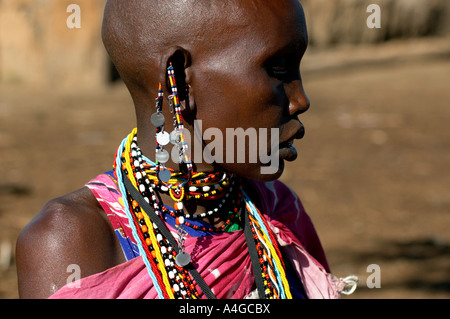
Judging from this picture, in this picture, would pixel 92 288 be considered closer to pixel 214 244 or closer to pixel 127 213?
pixel 127 213

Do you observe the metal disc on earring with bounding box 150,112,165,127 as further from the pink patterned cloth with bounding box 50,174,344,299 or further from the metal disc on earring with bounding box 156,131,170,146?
the pink patterned cloth with bounding box 50,174,344,299

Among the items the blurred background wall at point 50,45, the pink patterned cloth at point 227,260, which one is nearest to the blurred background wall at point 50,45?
the blurred background wall at point 50,45

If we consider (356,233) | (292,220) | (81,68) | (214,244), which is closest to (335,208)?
(356,233)

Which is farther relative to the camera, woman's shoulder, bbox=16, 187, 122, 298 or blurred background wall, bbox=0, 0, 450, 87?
blurred background wall, bbox=0, 0, 450, 87

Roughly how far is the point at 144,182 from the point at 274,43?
0.62 metres

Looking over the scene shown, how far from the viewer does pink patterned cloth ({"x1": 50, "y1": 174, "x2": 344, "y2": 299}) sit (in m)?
1.94

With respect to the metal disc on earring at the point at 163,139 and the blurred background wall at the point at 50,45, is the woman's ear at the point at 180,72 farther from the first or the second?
the blurred background wall at the point at 50,45

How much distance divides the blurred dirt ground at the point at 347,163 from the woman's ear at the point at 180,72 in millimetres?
3004

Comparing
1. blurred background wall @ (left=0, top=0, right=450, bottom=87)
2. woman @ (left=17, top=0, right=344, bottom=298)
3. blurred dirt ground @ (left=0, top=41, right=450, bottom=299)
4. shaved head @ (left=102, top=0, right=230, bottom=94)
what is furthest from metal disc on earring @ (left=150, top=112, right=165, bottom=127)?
blurred background wall @ (left=0, top=0, right=450, bottom=87)

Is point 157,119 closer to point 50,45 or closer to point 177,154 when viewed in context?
point 177,154

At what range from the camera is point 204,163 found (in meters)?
2.11

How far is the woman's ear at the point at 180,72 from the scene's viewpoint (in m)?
1.91

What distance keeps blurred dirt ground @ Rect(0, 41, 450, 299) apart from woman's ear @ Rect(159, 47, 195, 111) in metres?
3.00

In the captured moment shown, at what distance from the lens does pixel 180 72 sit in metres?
1.96
